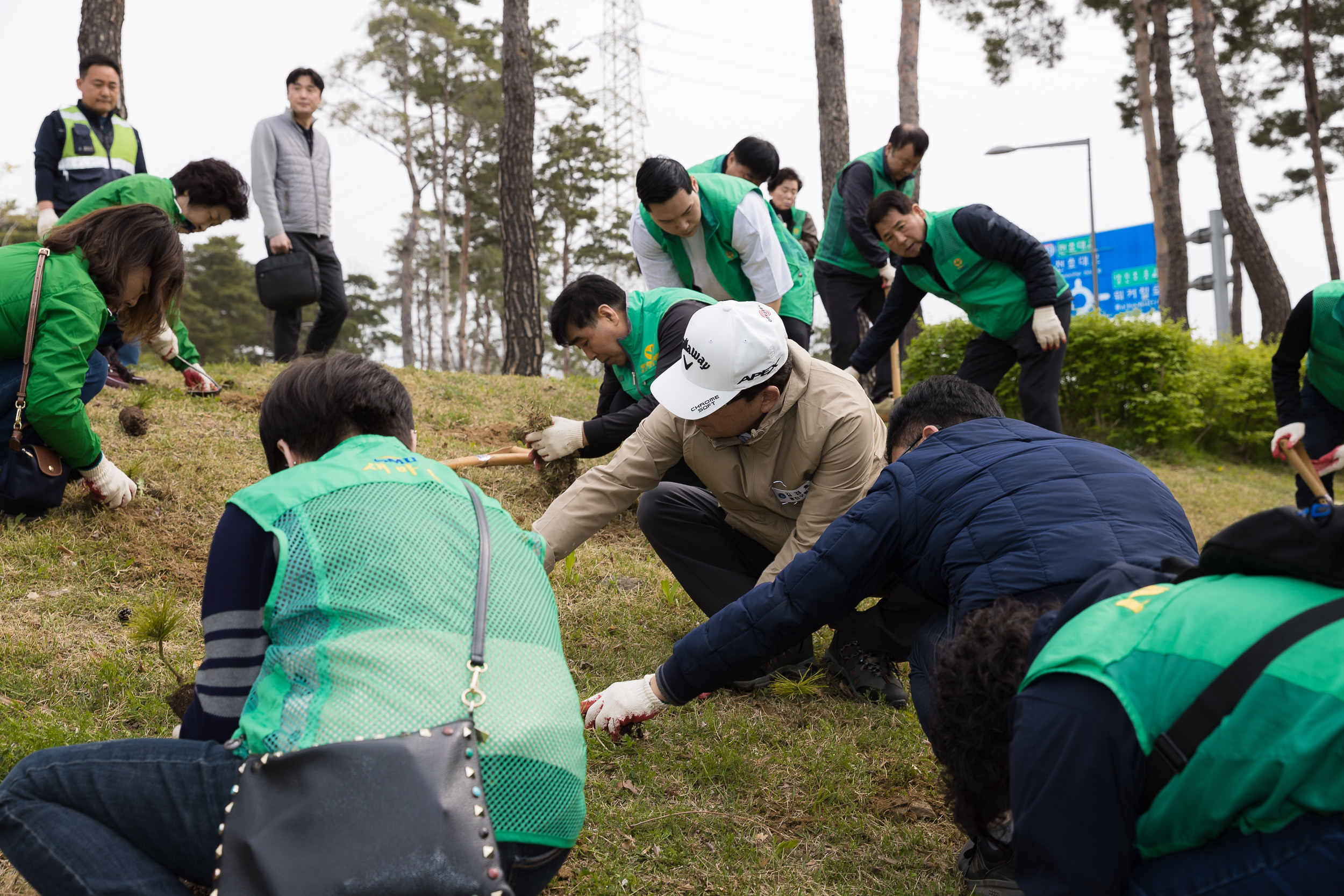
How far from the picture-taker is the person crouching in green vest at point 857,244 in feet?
19.6

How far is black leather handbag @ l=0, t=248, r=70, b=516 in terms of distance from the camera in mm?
3436

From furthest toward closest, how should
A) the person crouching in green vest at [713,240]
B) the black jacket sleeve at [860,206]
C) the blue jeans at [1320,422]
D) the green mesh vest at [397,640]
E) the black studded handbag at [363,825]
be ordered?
the black jacket sleeve at [860,206]
the person crouching in green vest at [713,240]
the blue jeans at [1320,422]
the green mesh vest at [397,640]
the black studded handbag at [363,825]

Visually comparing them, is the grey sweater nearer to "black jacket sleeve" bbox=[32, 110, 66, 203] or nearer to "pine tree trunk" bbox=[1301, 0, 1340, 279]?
"black jacket sleeve" bbox=[32, 110, 66, 203]

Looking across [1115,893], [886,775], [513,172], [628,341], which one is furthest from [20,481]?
[513,172]

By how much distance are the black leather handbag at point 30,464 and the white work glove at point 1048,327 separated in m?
4.53

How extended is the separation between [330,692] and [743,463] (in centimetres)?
203

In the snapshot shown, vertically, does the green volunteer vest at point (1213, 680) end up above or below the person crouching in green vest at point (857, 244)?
below

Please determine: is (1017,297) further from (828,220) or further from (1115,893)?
(1115,893)

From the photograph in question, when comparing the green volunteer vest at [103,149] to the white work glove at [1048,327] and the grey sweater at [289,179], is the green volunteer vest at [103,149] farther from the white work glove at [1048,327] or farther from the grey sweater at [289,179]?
the white work glove at [1048,327]

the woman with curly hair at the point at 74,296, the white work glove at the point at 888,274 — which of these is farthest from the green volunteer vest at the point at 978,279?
the woman with curly hair at the point at 74,296

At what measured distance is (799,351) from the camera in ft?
10.7

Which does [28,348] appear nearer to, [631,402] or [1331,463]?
[631,402]

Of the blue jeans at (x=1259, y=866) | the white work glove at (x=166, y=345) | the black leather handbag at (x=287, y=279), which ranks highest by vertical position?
the black leather handbag at (x=287, y=279)

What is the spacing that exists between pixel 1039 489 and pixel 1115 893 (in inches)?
39.4
